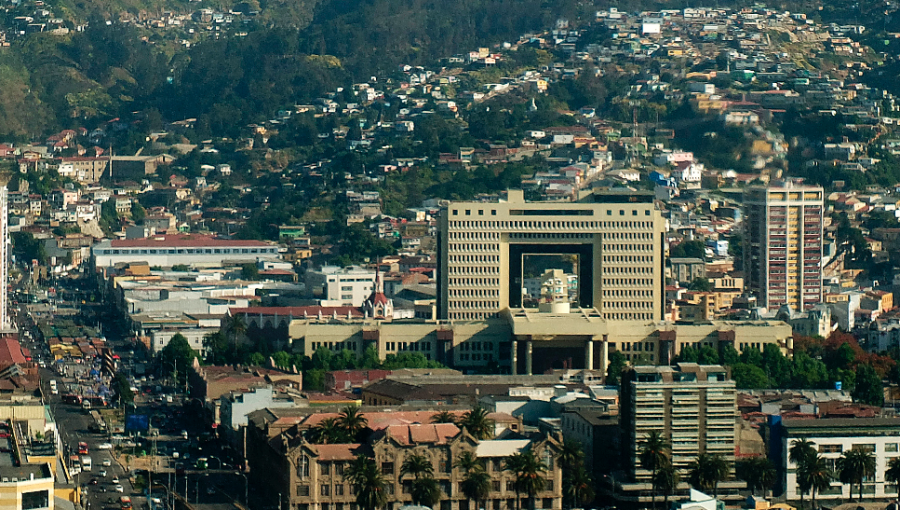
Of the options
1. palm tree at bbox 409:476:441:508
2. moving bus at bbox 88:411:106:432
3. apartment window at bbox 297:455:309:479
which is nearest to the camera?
palm tree at bbox 409:476:441:508

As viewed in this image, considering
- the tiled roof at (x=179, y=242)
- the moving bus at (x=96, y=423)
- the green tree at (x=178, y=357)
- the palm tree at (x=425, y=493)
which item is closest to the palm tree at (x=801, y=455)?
the palm tree at (x=425, y=493)

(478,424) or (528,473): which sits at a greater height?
(478,424)

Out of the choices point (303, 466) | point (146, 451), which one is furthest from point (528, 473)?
point (146, 451)

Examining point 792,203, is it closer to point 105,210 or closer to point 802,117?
point 802,117

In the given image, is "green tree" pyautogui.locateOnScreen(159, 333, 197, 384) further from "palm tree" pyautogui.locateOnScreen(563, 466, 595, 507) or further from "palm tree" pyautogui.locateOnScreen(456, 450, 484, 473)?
"palm tree" pyautogui.locateOnScreen(563, 466, 595, 507)

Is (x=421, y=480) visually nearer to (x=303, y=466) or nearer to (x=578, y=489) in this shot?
(x=303, y=466)

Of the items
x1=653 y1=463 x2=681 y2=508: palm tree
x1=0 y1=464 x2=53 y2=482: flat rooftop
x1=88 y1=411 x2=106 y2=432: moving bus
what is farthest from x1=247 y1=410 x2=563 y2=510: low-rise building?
x1=88 y1=411 x2=106 y2=432: moving bus
